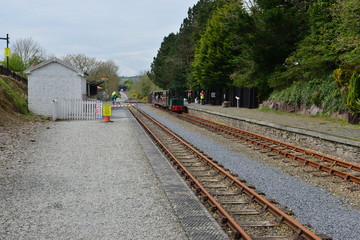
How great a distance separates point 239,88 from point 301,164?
23470 mm

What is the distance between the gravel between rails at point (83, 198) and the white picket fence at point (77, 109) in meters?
11.4

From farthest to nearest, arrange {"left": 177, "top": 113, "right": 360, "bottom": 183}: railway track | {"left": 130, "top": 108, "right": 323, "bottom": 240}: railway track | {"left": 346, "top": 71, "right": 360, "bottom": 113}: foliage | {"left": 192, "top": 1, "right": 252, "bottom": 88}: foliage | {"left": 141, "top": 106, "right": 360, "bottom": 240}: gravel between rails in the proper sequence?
{"left": 192, "top": 1, "right": 252, "bottom": 88}: foliage, {"left": 346, "top": 71, "right": 360, "bottom": 113}: foliage, {"left": 177, "top": 113, "right": 360, "bottom": 183}: railway track, {"left": 141, "top": 106, "right": 360, "bottom": 240}: gravel between rails, {"left": 130, "top": 108, "right": 323, "bottom": 240}: railway track

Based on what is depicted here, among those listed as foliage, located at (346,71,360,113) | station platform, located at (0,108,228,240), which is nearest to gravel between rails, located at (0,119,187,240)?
station platform, located at (0,108,228,240)

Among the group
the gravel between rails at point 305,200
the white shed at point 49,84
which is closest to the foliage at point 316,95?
the gravel between rails at point 305,200

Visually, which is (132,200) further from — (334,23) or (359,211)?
(334,23)

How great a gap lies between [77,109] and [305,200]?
61.3 ft

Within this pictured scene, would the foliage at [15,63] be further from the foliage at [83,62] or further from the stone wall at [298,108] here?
the stone wall at [298,108]

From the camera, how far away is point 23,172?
823 centimetres

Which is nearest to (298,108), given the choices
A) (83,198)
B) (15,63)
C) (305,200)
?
(305,200)

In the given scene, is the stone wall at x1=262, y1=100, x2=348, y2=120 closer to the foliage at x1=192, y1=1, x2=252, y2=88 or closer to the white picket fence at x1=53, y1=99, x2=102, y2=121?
the foliage at x1=192, y1=1, x2=252, y2=88

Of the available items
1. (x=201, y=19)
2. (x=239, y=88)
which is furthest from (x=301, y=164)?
(x=201, y=19)

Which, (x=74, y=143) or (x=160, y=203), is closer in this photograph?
(x=160, y=203)

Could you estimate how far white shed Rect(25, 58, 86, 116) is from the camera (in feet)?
74.2

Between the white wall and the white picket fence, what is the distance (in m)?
0.92
